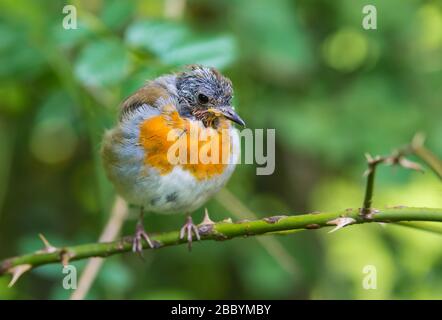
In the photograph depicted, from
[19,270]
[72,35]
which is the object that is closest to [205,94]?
[72,35]

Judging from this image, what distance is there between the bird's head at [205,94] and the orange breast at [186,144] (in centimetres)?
13

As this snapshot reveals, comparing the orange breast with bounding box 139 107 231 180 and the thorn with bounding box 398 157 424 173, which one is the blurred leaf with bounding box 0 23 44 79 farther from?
the thorn with bounding box 398 157 424 173

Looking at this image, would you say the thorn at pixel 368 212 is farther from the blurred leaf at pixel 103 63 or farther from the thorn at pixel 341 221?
the blurred leaf at pixel 103 63

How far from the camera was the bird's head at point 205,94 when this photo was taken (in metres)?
3.80

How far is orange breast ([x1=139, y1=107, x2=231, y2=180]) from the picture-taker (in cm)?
351

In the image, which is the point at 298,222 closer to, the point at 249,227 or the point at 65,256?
the point at 249,227

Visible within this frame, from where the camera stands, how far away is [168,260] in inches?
207

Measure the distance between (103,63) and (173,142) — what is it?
1.74 feet

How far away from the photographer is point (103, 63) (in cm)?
354

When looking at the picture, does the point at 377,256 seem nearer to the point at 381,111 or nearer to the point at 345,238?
the point at 345,238

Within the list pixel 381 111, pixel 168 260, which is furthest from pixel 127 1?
pixel 168 260

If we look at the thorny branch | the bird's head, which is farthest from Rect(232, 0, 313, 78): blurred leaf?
the thorny branch

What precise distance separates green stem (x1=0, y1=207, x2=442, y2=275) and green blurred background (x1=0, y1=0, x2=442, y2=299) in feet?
3.59
